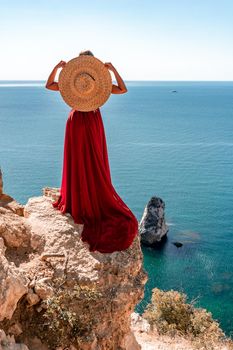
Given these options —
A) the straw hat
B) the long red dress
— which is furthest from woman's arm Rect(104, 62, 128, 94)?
the long red dress

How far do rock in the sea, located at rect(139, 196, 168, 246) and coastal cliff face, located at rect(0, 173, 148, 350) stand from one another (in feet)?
107

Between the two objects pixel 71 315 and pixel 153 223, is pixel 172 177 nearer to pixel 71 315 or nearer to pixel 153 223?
pixel 153 223

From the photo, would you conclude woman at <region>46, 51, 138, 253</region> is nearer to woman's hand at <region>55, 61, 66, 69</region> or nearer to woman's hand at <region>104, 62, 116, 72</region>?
woman's hand at <region>55, 61, 66, 69</region>

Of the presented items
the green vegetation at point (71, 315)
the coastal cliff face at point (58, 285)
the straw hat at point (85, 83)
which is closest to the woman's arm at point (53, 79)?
the straw hat at point (85, 83)

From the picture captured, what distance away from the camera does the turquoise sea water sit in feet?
123

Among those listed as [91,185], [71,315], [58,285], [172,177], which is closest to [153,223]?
[172,177]

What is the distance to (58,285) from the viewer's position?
28.7 feet

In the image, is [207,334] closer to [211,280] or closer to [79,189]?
[79,189]

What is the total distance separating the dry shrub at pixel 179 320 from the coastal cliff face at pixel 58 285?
9.16 m

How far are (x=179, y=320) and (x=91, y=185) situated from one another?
13.1 m

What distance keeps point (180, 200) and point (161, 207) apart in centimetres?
1250

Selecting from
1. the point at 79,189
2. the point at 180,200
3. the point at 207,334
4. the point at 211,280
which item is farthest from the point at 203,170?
the point at 79,189

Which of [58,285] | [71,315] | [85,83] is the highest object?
[85,83]

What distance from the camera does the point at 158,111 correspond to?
144875 millimetres
